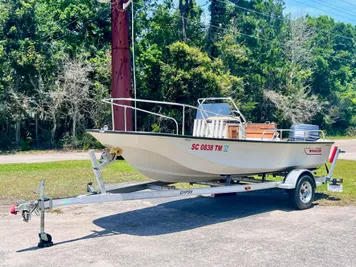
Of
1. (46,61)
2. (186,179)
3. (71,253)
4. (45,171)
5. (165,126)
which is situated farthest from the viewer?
(165,126)

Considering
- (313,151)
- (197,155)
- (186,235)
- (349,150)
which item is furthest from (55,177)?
(349,150)

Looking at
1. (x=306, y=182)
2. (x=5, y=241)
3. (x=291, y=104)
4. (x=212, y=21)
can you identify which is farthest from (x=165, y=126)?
(x=5, y=241)

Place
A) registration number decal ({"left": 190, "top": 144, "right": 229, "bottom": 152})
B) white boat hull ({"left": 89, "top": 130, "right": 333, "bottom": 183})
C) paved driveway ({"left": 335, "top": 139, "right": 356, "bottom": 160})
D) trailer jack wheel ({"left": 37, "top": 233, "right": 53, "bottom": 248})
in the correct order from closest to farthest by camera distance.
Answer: trailer jack wheel ({"left": 37, "top": 233, "right": 53, "bottom": 248}) < white boat hull ({"left": 89, "top": 130, "right": 333, "bottom": 183}) < registration number decal ({"left": 190, "top": 144, "right": 229, "bottom": 152}) < paved driveway ({"left": 335, "top": 139, "right": 356, "bottom": 160})

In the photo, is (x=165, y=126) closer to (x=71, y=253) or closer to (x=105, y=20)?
(x=105, y=20)

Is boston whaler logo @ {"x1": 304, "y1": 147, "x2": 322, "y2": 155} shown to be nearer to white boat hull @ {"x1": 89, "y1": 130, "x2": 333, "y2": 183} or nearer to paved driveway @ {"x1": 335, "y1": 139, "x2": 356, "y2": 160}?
white boat hull @ {"x1": 89, "y1": 130, "x2": 333, "y2": 183}

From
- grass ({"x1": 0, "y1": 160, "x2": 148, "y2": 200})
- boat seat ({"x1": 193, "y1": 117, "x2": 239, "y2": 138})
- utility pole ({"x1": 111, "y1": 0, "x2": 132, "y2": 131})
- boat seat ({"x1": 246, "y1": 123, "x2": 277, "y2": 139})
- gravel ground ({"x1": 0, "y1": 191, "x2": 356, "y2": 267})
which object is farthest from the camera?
utility pole ({"x1": 111, "y1": 0, "x2": 132, "y2": 131})

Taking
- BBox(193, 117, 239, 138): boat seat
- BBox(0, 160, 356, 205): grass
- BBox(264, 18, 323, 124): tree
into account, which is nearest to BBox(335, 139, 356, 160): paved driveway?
BBox(0, 160, 356, 205): grass

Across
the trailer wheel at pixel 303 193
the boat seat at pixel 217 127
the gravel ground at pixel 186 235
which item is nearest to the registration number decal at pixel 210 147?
the boat seat at pixel 217 127

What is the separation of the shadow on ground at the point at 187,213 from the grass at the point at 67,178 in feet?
3.24

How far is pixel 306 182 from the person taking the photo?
28.2 ft

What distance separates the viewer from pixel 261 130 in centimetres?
912

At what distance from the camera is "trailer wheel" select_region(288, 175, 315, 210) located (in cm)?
830

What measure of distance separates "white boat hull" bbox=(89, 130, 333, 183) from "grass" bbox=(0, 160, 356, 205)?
1605 millimetres

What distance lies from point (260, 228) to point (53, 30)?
20643 mm
